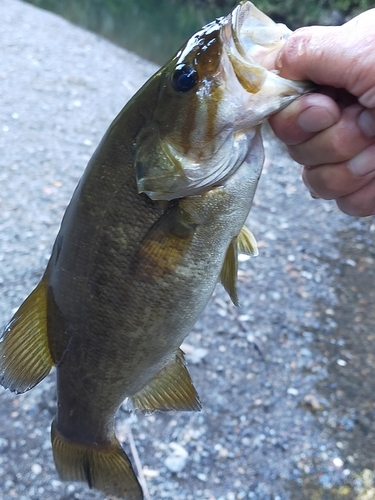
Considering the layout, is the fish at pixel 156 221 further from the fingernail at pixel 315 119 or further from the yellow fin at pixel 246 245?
the yellow fin at pixel 246 245

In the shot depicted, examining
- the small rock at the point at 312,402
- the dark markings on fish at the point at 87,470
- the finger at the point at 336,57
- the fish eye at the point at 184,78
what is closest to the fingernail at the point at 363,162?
the finger at the point at 336,57

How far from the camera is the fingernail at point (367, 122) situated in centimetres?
156

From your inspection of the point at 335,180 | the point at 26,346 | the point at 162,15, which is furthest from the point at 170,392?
the point at 162,15

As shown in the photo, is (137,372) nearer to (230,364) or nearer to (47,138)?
(230,364)

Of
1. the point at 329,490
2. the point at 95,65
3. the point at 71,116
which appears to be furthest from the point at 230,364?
the point at 95,65

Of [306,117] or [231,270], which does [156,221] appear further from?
[306,117]

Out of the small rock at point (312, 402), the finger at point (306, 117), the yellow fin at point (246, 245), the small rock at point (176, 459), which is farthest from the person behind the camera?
the small rock at point (312, 402)

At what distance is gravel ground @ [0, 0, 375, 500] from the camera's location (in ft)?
9.39

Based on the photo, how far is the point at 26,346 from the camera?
1.69m

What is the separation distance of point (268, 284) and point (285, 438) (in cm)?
158

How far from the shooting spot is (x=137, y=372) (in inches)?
66.9

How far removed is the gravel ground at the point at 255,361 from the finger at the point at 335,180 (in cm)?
175

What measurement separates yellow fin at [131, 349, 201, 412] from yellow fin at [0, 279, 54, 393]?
355 mm

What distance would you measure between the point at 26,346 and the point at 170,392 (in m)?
0.51
